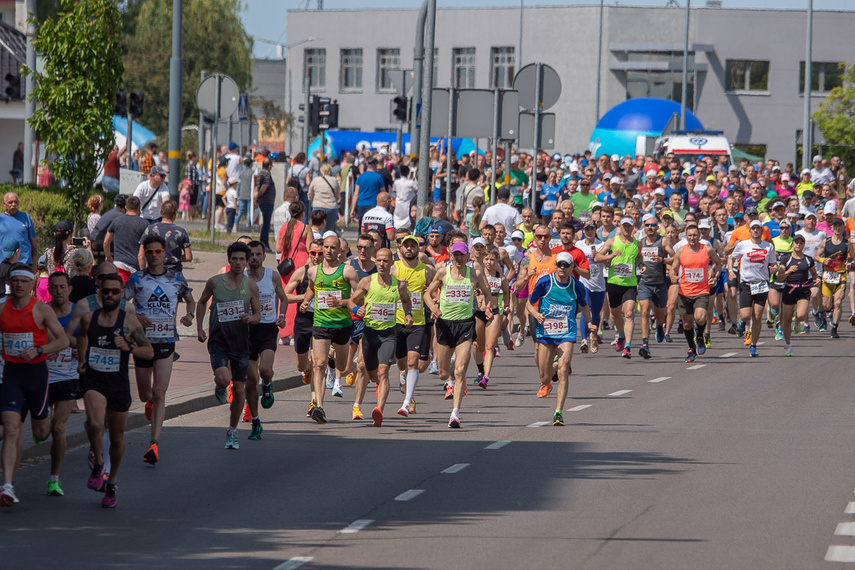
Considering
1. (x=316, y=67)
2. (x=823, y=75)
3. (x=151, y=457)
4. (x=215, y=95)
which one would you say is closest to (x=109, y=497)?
(x=151, y=457)

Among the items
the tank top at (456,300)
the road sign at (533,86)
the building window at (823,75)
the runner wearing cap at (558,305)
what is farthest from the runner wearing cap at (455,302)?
the building window at (823,75)

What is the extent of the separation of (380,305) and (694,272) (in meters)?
7.72

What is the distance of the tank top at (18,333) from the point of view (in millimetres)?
10086

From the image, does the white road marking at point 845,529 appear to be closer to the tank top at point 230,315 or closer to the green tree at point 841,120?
the tank top at point 230,315

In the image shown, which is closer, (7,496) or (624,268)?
(7,496)

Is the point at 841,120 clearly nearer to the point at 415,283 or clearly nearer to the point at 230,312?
the point at 415,283

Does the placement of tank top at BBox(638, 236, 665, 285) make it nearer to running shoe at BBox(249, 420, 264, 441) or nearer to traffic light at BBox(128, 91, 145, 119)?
running shoe at BBox(249, 420, 264, 441)

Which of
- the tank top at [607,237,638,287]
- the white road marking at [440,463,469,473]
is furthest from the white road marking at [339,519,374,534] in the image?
the tank top at [607,237,638,287]

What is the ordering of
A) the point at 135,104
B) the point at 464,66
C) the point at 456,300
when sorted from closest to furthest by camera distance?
the point at 456,300
the point at 135,104
the point at 464,66

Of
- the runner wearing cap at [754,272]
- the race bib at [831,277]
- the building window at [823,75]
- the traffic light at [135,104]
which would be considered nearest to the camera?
the runner wearing cap at [754,272]

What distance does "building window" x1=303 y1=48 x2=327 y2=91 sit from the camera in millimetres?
77250

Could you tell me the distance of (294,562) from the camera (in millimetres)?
8375

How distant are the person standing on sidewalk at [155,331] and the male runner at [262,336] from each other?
1.10 meters

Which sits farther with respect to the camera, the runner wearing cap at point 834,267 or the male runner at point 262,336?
the runner wearing cap at point 834,267
